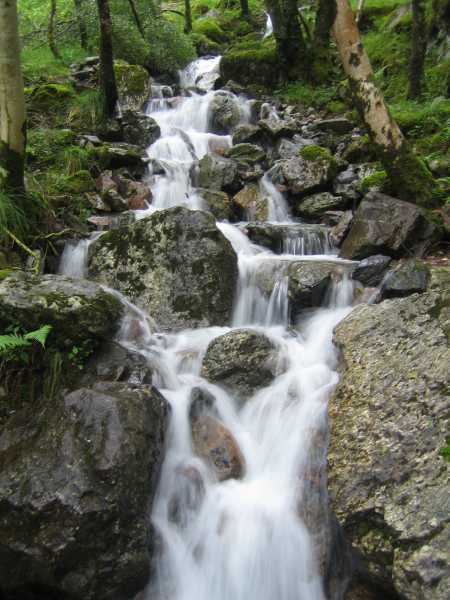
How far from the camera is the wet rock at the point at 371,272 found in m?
6.17

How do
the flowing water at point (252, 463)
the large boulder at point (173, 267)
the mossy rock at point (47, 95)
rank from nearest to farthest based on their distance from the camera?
the flowing water at point (252, 463) → the large boulder at point (173, 267) → the mossy rock at point (47, 95)

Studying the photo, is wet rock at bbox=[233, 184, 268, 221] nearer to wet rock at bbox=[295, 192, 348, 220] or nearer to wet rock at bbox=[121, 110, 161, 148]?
wet rock at bbox=[295, 192, 348, 220]

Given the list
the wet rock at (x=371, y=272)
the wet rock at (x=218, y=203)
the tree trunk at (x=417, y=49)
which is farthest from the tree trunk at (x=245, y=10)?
the wet rock at (x=371, y=272)

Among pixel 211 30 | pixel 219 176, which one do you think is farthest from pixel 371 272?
pixel 211 30

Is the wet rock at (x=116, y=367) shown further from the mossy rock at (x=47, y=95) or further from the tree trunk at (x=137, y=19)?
the tree trunk at (x=137, y=19)

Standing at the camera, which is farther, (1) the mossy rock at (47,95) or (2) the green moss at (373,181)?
(1) the mossy rock at (47,95)

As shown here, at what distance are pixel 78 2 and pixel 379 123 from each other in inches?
527

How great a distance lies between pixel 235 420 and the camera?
4961 millimetres

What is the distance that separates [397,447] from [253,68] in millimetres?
15156

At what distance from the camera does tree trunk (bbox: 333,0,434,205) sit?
7.00 metres

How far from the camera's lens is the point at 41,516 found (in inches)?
138

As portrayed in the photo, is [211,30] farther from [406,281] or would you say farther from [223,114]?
[406,281]

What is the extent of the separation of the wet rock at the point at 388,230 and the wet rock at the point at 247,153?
4295 millimetres

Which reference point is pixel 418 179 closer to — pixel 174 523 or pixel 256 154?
pixel 256 154
